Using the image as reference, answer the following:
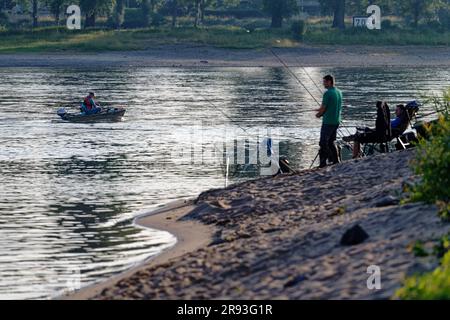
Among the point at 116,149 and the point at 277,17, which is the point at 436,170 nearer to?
the point at 116,149

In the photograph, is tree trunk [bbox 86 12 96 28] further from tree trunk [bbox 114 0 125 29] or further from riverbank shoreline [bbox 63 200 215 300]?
riverbank shoreline [bbox 63 200 215 300]

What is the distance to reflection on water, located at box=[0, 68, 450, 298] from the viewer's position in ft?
54.9

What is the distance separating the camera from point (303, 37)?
306 feet

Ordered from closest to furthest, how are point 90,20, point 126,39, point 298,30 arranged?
point 126,39 < point 298,30 < point 90,20

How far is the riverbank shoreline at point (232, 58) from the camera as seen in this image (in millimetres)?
81438

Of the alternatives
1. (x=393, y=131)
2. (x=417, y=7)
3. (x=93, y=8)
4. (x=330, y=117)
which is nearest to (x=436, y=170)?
(x=330, y=117)

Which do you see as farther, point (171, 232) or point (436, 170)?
point (171, 232)

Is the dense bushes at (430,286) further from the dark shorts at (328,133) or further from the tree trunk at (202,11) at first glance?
the tree trunk at (202,11)

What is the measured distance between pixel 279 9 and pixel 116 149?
73.6 meters

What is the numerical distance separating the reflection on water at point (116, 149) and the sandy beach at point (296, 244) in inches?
42.6

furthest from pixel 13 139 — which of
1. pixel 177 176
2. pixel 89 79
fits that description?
pixel 89 79

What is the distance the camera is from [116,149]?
108 ft

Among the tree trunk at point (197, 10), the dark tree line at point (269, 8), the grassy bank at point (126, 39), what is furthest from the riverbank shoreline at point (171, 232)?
the tree trunk at point (197, 10)
